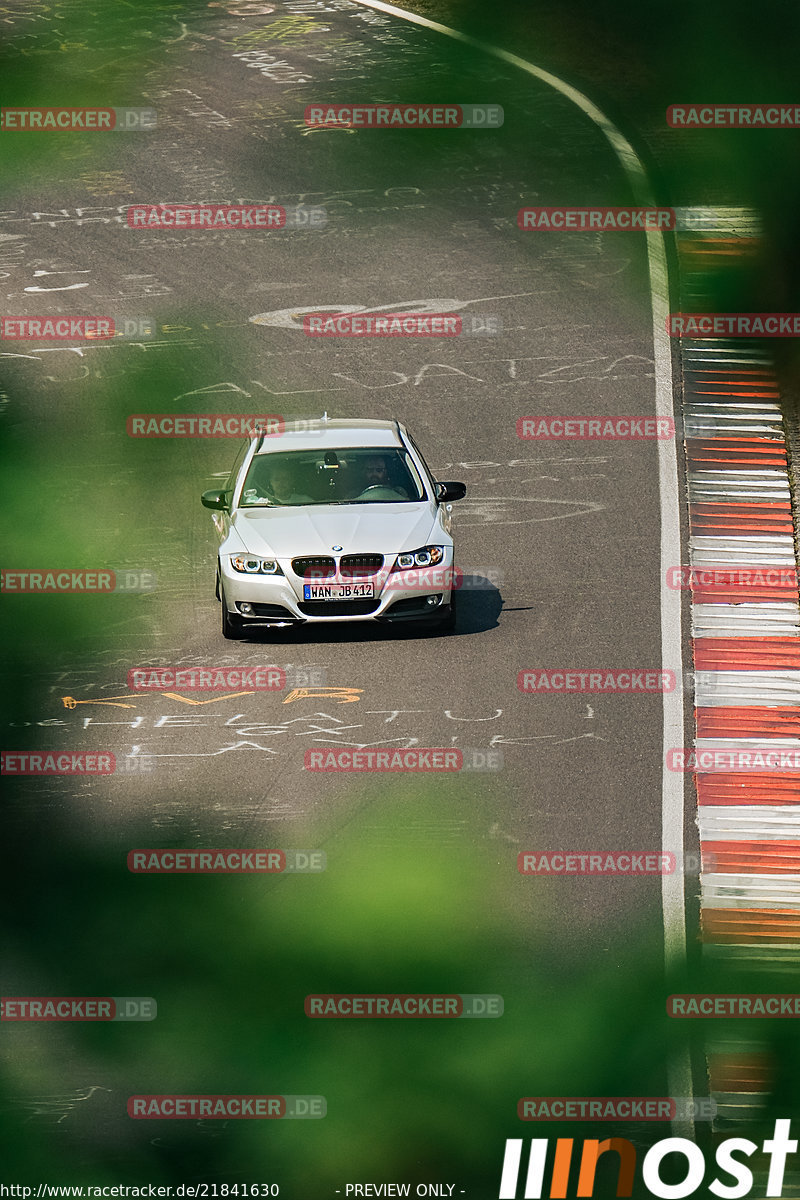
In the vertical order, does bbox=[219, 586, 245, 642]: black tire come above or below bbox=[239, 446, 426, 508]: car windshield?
below

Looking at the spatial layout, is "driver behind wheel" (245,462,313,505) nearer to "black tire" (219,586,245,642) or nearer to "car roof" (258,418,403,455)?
"car roof" (258,418,403,455)

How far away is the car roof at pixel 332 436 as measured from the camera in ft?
53.6

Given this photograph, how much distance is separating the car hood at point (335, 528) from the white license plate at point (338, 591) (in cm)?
Result: 30

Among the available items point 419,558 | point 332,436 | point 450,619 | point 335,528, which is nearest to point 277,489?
point 332,436

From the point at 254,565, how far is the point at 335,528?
82cm

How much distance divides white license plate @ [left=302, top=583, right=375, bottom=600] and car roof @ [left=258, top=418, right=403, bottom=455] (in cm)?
198

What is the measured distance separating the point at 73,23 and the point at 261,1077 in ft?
78.0

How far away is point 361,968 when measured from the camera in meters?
12.1

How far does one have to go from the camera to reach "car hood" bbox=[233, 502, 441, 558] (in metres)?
14.9

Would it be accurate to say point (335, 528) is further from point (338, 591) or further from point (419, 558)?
point (419, 558)

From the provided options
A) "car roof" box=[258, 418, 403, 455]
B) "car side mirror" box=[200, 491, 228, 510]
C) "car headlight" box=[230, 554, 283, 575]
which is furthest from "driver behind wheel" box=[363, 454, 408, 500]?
"car headlight" box=[230, 554, 283, 575]

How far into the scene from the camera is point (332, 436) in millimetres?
16500

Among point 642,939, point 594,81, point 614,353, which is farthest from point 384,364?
point 642,939

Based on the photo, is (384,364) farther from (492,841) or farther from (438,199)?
(492,841)
